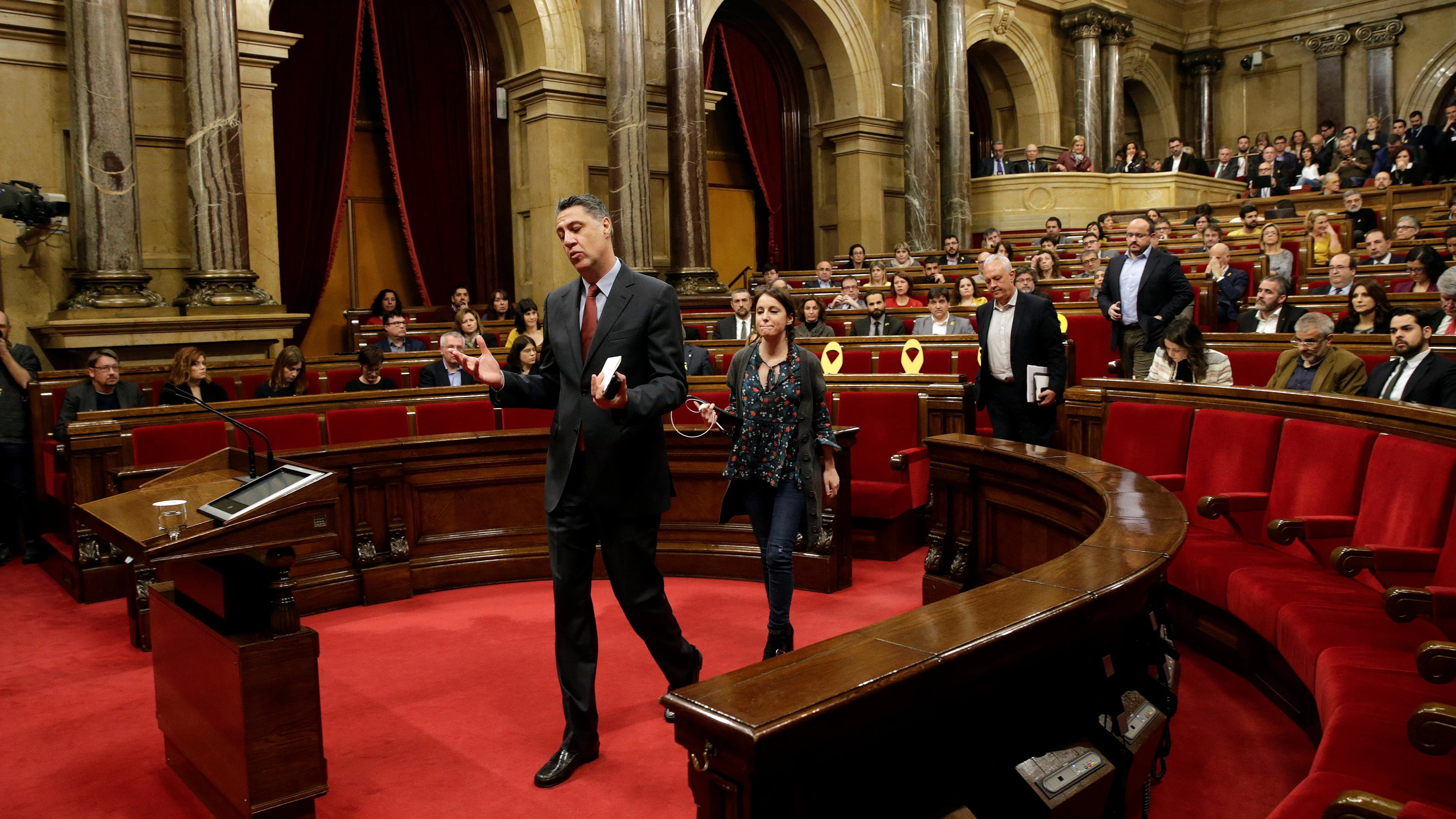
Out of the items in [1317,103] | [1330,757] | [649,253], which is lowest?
[1330,757]

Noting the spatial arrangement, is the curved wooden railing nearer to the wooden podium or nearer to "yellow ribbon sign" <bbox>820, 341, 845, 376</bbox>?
the wooden podium

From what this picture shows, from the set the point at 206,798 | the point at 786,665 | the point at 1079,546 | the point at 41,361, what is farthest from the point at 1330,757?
the point at 41,361

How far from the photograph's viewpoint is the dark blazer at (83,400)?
5.29 meters

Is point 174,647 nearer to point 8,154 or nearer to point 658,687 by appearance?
point 658,687

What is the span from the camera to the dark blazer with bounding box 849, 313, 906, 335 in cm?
764

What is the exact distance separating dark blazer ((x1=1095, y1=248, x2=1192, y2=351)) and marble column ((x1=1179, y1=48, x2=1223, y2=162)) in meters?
16.5

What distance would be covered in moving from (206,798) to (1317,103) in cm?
2135

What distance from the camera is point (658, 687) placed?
3.44 metres

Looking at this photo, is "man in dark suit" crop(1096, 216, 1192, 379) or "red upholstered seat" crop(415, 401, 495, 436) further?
"man in dark suit" crop(1096, 216, 1192, 379)

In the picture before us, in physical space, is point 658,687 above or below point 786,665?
below

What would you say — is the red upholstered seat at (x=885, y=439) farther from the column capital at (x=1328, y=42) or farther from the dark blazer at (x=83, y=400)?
the column capital at (x=1328, y=42)

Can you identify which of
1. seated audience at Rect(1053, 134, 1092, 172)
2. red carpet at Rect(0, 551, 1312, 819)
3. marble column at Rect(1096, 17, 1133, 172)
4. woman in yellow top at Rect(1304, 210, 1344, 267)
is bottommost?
red carpet at Rect(0, 551, 1312, 819)

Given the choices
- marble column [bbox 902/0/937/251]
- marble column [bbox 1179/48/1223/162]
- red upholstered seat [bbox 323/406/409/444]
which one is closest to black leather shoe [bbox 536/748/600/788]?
red upholstered seat [bbox 323/406/409/444]

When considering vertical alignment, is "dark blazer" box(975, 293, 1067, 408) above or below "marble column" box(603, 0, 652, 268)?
below
